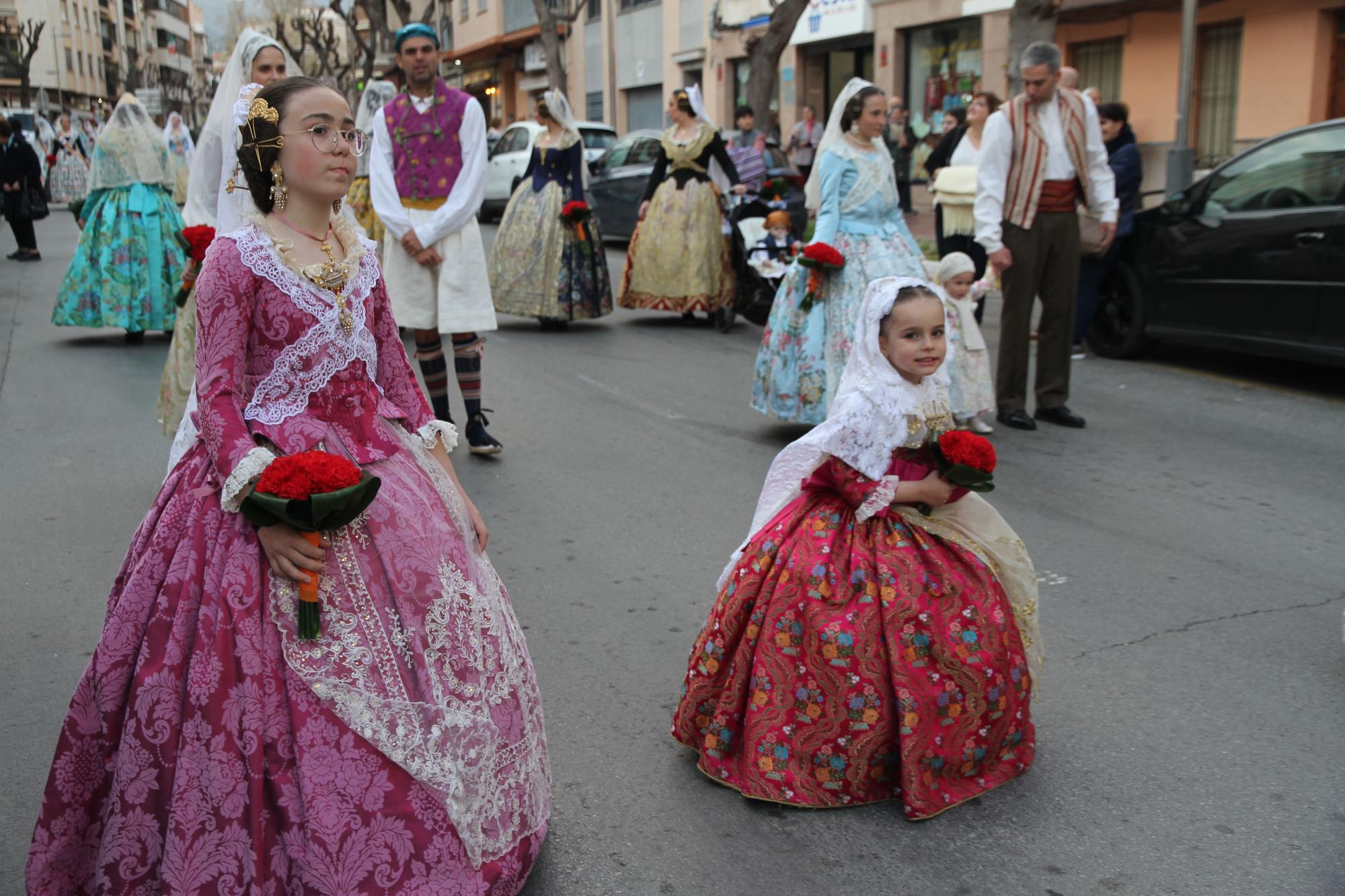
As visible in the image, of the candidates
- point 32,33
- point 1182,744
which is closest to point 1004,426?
point 1182,744

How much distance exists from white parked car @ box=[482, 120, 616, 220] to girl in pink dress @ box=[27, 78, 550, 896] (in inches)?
723

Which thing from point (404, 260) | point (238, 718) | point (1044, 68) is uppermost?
point (1044, 68)

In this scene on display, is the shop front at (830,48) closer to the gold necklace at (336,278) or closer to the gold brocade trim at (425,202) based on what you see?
the gold brocade trim at (425,202)

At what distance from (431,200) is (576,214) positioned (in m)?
4.18

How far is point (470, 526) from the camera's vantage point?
2.96 metres

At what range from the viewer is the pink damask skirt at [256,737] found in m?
2.48

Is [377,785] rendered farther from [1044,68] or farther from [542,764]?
[1044,68]

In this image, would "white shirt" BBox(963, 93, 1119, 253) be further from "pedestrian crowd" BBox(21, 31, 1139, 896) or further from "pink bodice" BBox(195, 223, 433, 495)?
"pink bodice" BBox(195, 223, 433, 495)

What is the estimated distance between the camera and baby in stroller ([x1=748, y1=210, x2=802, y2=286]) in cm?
988

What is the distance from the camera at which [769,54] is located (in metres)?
19.4

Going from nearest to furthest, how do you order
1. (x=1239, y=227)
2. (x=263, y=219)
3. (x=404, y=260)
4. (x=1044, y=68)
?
(x=263, y=219), (x=404, y=260), (x=1044, y=68), (x=1239, y=227)

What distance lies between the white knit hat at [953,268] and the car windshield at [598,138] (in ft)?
53.4

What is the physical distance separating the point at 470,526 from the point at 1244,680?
2491mm

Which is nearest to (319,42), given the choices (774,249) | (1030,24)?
(1030,24)
